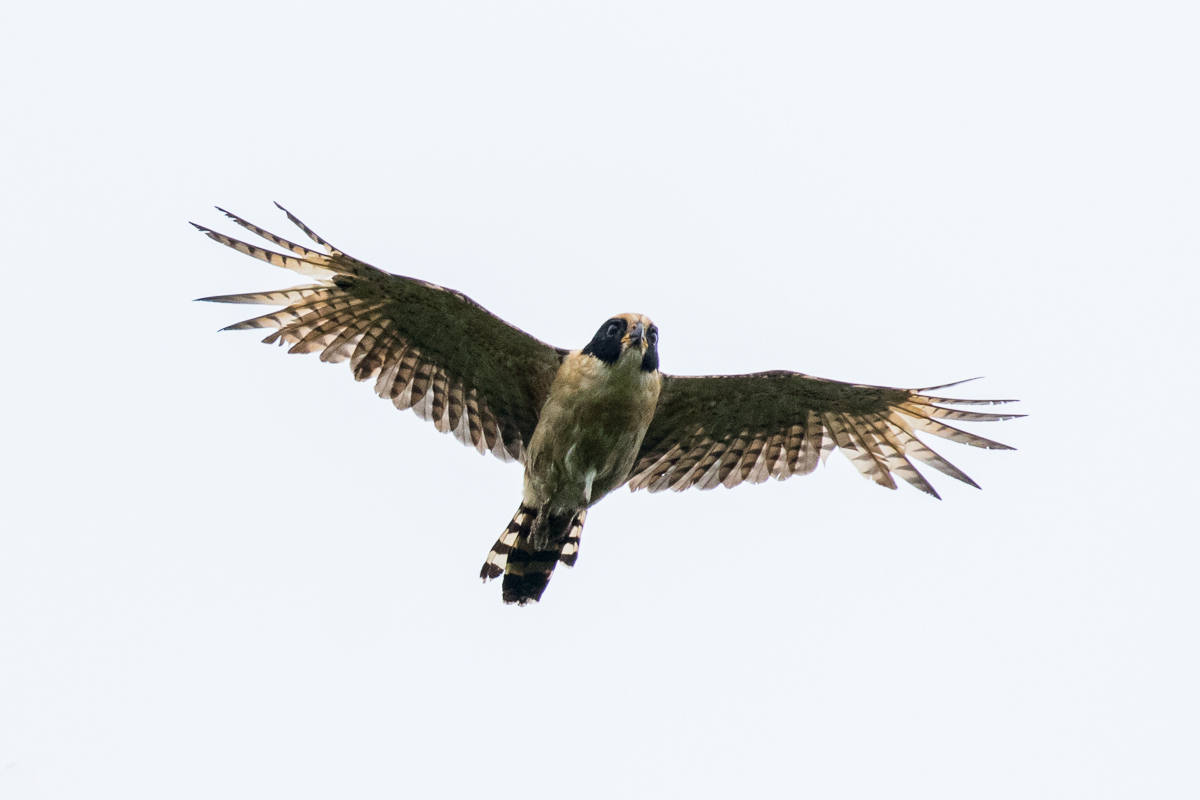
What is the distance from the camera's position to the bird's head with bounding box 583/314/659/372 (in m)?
9.01

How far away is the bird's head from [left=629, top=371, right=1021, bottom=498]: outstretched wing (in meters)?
0.62

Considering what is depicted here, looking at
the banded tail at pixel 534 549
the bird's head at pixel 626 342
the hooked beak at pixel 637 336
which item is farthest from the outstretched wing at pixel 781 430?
the banded tail at pixel 534 549

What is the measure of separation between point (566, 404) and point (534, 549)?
4.39ft

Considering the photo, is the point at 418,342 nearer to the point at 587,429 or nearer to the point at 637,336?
the point at 587,429

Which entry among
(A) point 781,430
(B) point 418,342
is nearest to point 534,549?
(B) point 418,342

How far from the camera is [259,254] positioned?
8586 mm

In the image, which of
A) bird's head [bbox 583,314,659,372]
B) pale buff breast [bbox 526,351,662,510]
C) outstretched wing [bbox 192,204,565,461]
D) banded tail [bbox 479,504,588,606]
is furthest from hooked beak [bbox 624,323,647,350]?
banded tail [bbox 479,504,588,606]

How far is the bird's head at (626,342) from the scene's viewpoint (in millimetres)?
9008

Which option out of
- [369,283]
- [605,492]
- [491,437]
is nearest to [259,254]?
[369,283]

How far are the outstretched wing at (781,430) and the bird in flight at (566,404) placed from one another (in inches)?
0.5

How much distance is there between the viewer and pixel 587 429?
9.10 metres

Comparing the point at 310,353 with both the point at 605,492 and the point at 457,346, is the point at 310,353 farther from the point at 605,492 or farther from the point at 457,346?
the point at 605,492

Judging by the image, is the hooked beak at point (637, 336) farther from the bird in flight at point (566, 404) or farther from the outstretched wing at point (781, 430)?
the outstretched wing at point (781, 430)

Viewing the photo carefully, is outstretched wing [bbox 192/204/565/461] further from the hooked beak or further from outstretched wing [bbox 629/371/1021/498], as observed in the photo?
outstretched wing [bbox 629/371/1021/498]
